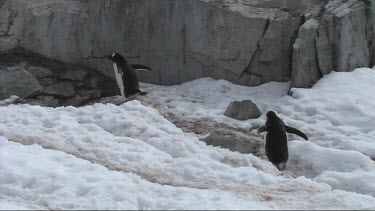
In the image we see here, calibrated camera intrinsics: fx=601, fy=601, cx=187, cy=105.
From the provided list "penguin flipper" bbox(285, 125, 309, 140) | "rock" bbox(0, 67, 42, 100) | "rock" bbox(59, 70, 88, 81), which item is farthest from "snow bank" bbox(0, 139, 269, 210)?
"rock" bbox(59, 70, 88, 81)

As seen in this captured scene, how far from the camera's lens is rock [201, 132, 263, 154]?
27.4 feet

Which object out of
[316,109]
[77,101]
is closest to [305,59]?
[316,109]

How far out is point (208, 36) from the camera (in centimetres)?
1147

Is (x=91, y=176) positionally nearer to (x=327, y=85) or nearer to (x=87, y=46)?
(x=327, y=85)

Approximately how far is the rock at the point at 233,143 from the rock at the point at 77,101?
3.26 m

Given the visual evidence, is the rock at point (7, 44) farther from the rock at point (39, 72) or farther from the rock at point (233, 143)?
the rock at point (233, 143)

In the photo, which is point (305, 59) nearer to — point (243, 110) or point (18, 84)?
point (243, 110)

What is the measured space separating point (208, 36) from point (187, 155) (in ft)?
14.3

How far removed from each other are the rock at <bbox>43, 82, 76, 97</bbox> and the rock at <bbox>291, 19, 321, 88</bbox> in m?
4.20

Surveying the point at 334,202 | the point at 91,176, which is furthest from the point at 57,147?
the point at 334,202

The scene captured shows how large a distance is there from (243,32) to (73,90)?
135 inches

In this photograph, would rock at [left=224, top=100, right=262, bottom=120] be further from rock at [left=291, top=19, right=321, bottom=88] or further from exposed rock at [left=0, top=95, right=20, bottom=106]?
exposed rock at [left=0, top=95, right=20, bottom=106]

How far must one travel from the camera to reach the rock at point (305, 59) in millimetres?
10734

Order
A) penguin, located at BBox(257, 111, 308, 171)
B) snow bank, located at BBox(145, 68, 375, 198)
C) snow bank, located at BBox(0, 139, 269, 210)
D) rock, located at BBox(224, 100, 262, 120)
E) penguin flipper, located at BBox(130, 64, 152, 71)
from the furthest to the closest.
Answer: penguin flipper, located at BBox(130, 64, 152, 71) < rock, located at BBox(224, 100, 262, 120) < snow bank, located at BBox(145, 68, 375, 198) < penguin, located at BBox(257, 111, 308, 171) < snow bank, located at BBox(0, 139, 269, 210)
